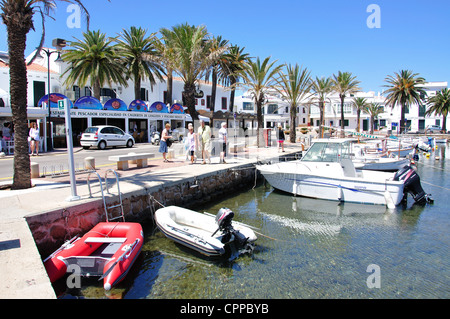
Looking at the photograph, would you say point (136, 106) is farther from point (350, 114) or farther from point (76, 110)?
point (350, 114)

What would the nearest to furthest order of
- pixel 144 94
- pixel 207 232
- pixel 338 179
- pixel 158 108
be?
pixel 207 232
pixel 338 179
pixel 158 108
pixel 144 94

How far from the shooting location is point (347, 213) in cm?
1044

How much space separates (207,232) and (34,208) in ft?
12.3

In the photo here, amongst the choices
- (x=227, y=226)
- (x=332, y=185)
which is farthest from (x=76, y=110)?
(x=227, y=226)

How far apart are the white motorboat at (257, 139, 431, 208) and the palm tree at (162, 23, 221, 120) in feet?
23.0

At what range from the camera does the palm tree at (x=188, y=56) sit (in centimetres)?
1678

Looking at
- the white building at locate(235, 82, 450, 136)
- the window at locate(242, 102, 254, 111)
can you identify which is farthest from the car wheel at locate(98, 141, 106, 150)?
the window at locate(242, 102, 254, 111)

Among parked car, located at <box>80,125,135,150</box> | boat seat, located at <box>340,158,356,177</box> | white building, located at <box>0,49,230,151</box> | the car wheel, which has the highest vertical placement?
white building, located at <box>0,49,230,151</box>

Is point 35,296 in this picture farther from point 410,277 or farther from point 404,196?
point 404,196

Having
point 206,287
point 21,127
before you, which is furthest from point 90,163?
point 206,287

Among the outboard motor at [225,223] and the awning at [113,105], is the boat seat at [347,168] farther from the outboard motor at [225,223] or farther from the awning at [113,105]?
the awning at [113,105]

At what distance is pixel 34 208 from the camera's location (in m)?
6.68

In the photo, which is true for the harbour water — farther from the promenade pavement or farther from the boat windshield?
the boat windshield

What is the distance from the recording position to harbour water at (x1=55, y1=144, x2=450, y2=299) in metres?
5.57
